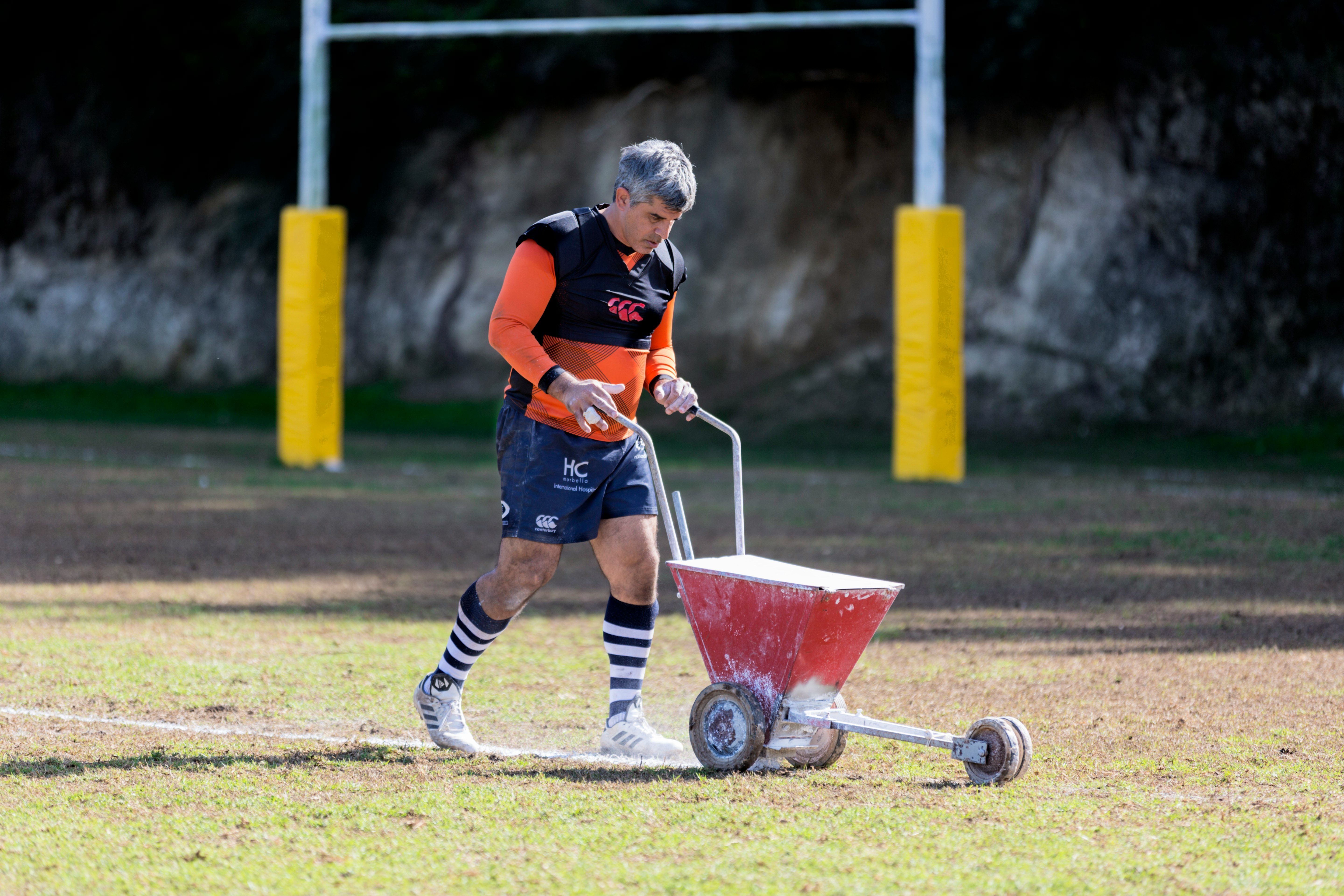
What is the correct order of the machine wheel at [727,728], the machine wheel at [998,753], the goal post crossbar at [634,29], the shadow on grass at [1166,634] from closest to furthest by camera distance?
the machine wheel at [998,753] < the machine wheel at [727,728] < the shadow on grass at [1166,634] < the goal post crossbar at [634,29]

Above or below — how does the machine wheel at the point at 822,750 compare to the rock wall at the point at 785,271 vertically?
below

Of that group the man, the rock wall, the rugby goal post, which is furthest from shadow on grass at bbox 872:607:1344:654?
the rock wall

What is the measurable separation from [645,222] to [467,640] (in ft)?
4.70

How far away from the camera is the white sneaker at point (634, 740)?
4906 mm

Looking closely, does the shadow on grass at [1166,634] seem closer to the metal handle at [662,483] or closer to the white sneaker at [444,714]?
the metal handle at [662,483]

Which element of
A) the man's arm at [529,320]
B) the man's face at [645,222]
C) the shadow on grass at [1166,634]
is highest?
the man's face at [645,222]

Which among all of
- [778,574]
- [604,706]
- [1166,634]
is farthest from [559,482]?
[1166,634]

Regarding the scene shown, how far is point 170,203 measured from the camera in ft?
101

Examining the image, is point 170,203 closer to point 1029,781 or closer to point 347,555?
point 347,555

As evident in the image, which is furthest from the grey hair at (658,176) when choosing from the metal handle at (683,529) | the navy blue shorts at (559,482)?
the metal handle at (683,529)

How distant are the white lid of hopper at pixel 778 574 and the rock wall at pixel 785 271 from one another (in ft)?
57.2

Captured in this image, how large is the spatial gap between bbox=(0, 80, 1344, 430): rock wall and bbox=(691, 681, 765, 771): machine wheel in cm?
1753

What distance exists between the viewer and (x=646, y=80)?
2670 cm

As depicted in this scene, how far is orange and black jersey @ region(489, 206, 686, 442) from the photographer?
15.7 feet
